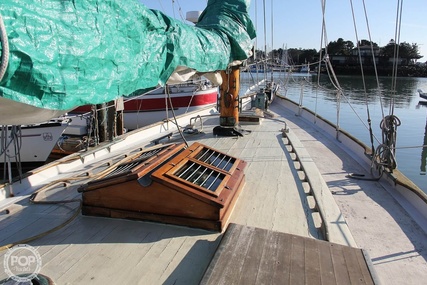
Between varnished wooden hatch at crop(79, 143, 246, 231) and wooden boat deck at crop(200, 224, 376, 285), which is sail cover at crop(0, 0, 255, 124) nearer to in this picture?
varnished wooden hatch at crop(79, 143, 246, 231)

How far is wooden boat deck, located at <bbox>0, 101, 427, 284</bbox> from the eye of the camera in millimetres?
2311

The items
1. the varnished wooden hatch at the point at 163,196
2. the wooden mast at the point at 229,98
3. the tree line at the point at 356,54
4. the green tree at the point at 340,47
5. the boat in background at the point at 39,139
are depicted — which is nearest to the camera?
the varnished wooden hatch at the point at 163,196

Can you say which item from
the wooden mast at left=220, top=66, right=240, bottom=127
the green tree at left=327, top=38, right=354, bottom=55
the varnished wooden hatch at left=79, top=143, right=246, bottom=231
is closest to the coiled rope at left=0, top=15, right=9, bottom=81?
the varnished wooden hatch at left=79, top=143, right=246, bottom=231

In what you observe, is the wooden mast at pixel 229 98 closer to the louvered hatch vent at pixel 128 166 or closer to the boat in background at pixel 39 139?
the louvered hatch vent at pixel 128 166

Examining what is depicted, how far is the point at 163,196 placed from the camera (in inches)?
109

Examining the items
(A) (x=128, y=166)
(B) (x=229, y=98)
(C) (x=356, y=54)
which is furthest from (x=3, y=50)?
(C) (x=356, y=54)

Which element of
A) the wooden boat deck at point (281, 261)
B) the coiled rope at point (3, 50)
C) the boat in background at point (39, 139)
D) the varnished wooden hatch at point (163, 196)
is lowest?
the boat in background at point (39, 139)

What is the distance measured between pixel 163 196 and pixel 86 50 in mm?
1419

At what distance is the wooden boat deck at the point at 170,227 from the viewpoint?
2.31 m

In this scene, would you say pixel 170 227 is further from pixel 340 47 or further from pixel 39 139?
pixel 340 47

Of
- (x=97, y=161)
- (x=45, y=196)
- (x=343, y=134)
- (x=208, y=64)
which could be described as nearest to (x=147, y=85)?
(x=208, y=64)

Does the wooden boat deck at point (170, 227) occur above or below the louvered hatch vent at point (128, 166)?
below

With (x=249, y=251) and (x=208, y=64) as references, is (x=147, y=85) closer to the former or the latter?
(x=208, y=64)

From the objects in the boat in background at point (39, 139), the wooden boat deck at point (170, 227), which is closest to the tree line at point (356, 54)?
the boat in background at point (39, 139)
